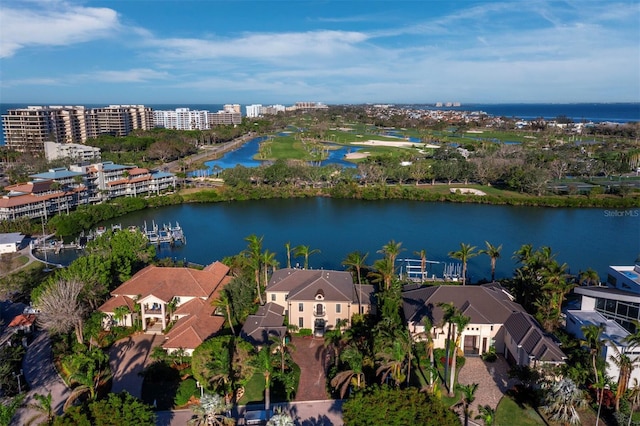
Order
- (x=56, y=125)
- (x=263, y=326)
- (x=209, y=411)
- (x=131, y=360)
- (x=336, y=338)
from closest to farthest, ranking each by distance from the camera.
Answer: (x=209, y=411), (x=131, y=360), (x=263, y=326), (x=336, y=338), (x=56, y=125)

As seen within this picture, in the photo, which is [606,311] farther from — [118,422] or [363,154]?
[363,154]

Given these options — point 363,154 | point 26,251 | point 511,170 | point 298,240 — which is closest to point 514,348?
point 298,240

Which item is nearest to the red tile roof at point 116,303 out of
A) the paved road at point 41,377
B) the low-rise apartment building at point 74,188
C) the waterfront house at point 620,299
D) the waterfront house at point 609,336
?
the paved road at point 41,377

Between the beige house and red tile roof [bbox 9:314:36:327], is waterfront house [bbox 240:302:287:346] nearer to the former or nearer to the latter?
the beige house

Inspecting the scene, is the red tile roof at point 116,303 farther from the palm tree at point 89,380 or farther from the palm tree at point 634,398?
the palm tree at point 634,398

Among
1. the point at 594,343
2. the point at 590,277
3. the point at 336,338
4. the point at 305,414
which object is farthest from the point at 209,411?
the point at 590,277

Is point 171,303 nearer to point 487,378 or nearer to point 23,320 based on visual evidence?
point 23,320

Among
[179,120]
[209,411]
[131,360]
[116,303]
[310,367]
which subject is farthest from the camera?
[179,120]
